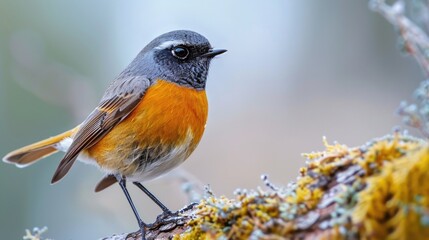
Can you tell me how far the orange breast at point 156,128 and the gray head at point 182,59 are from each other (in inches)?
7.1

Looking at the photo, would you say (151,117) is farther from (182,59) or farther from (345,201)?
(345,201)

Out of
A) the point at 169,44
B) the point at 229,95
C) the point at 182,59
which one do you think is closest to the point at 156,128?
the point at 182,59

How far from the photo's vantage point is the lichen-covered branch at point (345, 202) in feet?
5.82

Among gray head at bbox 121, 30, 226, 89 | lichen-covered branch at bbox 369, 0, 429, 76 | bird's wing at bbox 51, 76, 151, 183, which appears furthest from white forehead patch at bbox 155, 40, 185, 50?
lichen-covered branch at bbox 369, 0, 429, 76

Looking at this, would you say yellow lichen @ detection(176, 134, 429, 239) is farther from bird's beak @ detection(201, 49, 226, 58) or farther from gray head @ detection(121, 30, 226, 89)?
bird's beak @ detection(201, 49, 226, 58)

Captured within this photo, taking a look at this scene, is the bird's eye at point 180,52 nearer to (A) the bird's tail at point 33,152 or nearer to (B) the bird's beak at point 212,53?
(B) the bird's beak at point 212,53

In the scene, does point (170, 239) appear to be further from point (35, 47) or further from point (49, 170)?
point (49, 170)

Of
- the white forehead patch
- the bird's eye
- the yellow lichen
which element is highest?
the white forehead patch

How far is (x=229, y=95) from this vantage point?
10914 mm

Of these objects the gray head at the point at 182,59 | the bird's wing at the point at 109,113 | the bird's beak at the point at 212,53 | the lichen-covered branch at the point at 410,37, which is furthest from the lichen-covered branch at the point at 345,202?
the bird's beak at the point at 212,53

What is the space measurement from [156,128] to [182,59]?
2.83 ft

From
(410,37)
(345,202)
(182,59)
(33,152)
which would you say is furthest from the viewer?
(33,152)

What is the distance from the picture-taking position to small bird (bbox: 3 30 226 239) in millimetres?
4043

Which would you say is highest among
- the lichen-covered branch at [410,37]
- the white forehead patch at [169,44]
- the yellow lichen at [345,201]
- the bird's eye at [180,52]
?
the white forehead patch at [169,44]
